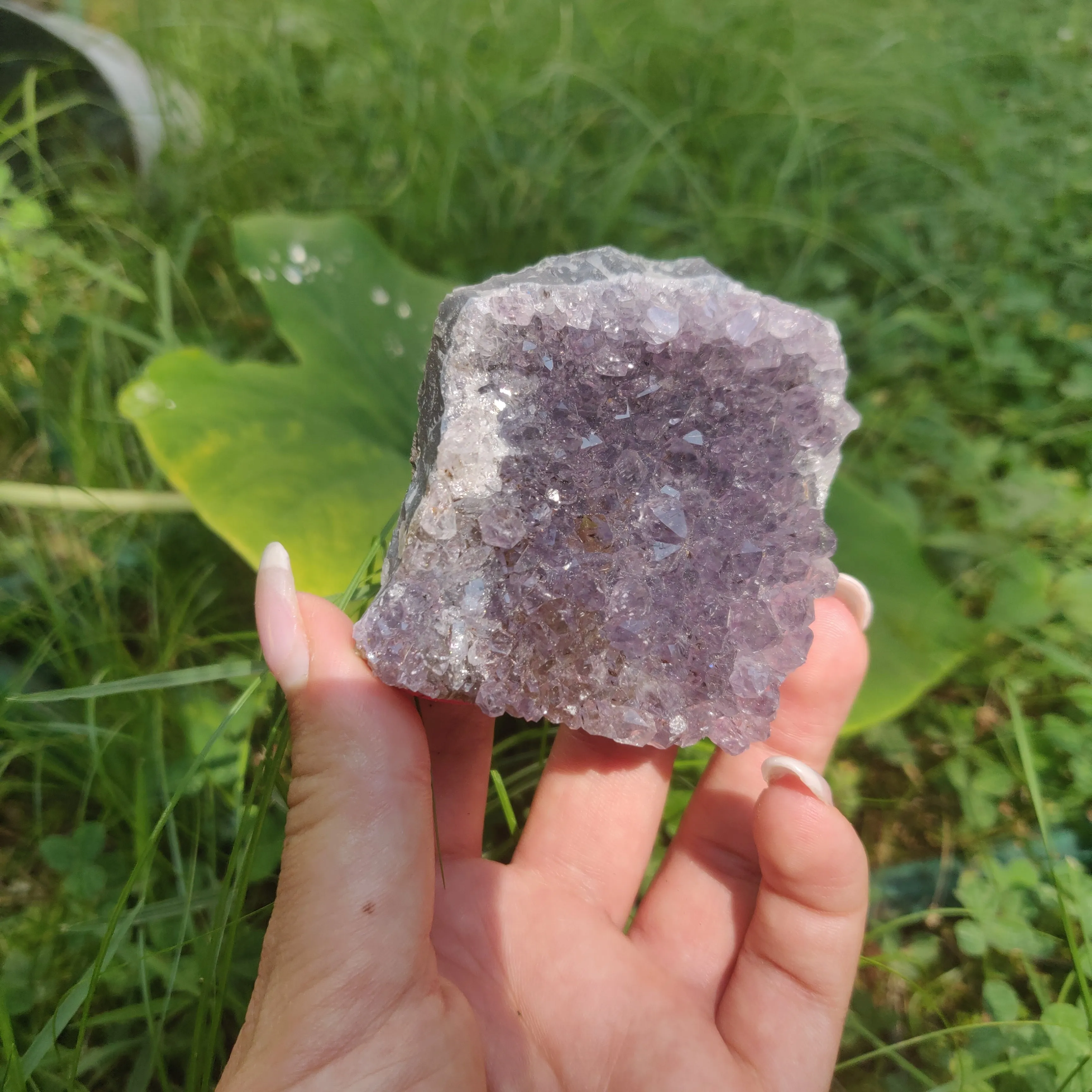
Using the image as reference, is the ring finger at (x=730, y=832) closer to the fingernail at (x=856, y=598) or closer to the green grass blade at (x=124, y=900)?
the fingernail at (x=856, y=598)

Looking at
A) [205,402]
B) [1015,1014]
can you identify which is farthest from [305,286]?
[1015,1014]

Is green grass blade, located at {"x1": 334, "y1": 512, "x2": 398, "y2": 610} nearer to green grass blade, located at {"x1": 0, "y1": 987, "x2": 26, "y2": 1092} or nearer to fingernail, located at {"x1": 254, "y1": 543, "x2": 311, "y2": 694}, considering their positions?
fingernail, located at {"x1": 254, "y1": 543, "x2": 311, "y2": 694}

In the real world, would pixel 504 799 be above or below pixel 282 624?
below

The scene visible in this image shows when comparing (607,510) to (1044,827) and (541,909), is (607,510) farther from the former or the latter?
(1044,827)

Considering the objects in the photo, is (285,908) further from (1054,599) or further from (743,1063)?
(1054,599)

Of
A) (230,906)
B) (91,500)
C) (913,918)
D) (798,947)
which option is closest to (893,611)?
(913,918)

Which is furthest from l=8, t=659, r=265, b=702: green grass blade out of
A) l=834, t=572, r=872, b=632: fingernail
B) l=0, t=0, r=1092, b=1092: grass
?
l=834, t=572, r=872, b=632: fingernail

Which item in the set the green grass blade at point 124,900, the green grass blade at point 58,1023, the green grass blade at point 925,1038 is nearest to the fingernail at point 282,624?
the green grass blade at point 124,900
